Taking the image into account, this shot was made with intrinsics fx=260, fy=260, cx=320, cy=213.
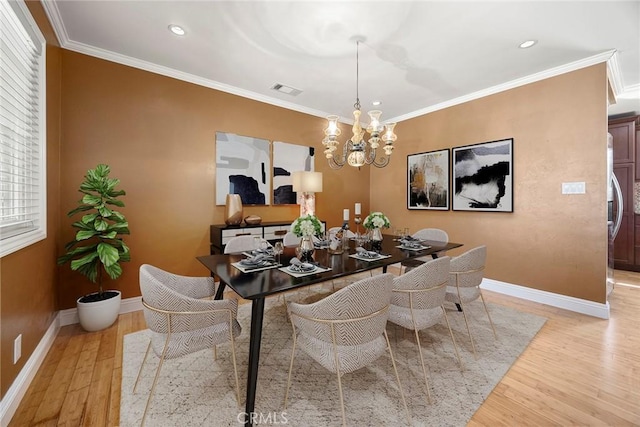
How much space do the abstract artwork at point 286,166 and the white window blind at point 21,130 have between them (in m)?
2.49

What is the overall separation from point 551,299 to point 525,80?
277 cm

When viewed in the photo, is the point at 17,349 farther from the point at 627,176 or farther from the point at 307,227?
the point at 627,176

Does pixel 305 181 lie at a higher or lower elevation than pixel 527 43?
lower

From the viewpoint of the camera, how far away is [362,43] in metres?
2.59

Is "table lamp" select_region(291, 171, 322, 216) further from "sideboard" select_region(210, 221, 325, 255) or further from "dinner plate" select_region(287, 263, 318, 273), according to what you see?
"dinner plate" select_region(287, 263, 318, 273)

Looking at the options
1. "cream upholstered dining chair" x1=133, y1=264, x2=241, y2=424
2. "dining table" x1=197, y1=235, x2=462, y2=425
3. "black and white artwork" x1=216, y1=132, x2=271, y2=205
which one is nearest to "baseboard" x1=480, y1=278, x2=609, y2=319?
"dining table" x1=197, y1=235, x2=462, y2=425

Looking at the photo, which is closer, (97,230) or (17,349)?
(17,349)

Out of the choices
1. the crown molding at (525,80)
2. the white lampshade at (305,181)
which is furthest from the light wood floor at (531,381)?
the crown molding at (525,80)

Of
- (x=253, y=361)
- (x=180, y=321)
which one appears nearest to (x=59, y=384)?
(x=180, y=321)

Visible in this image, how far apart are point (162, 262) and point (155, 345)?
1931 mm

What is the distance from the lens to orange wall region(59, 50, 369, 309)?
8.74 feet

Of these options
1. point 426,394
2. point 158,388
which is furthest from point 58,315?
point 426,394

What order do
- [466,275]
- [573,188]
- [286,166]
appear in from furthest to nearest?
1. [286,166]
2. [573,188]
3. [466,275]

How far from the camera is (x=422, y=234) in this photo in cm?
328
